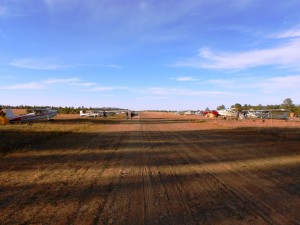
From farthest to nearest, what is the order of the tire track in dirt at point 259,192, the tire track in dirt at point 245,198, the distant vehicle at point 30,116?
the distant vehicle at point 30,116 → the tire track in dirt at point 259,192 → the tire track in dirt at point 245,198

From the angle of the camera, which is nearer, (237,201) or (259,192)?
(237,201)

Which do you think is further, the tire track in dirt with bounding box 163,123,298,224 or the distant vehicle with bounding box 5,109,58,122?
the distant vehicle with bounding box 5,109,58,122

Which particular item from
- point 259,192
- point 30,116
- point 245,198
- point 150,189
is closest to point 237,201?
point 245,198

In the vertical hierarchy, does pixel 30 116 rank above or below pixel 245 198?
above

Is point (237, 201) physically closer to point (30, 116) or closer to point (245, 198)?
point (245, 198)

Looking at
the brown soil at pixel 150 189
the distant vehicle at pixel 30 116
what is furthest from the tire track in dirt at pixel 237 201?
the distant vehicle at pixel 30 116

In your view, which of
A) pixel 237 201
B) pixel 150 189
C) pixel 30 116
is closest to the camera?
pixel 237 201

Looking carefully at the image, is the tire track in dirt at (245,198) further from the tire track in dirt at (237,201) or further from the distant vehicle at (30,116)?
the distant vehicle at (30,116)

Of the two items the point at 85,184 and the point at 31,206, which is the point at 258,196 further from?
the point at 31,206

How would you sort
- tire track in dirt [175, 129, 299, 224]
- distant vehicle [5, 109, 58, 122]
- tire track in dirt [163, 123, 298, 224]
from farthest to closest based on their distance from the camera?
distant vehicle [5, 109, 58, 122] → tire track in dirt [175, 129, 299, 224] → tire track in dirt [163, 123, 298, 224]

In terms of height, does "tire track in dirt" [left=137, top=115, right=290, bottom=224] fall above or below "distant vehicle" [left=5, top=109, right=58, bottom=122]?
below

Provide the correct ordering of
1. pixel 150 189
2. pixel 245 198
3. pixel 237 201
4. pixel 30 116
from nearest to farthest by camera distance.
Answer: pixel 237 201, pixel 245 198, pixel 150 189, pixel 30 116

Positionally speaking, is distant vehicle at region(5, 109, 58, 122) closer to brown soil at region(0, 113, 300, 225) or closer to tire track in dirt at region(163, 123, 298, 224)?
brown soil at region(0, 113, 300, 225)

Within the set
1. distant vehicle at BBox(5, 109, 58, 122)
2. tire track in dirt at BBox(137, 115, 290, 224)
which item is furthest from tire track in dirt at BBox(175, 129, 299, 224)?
distant vehicle at BBox(5, 109, 58, 122)
